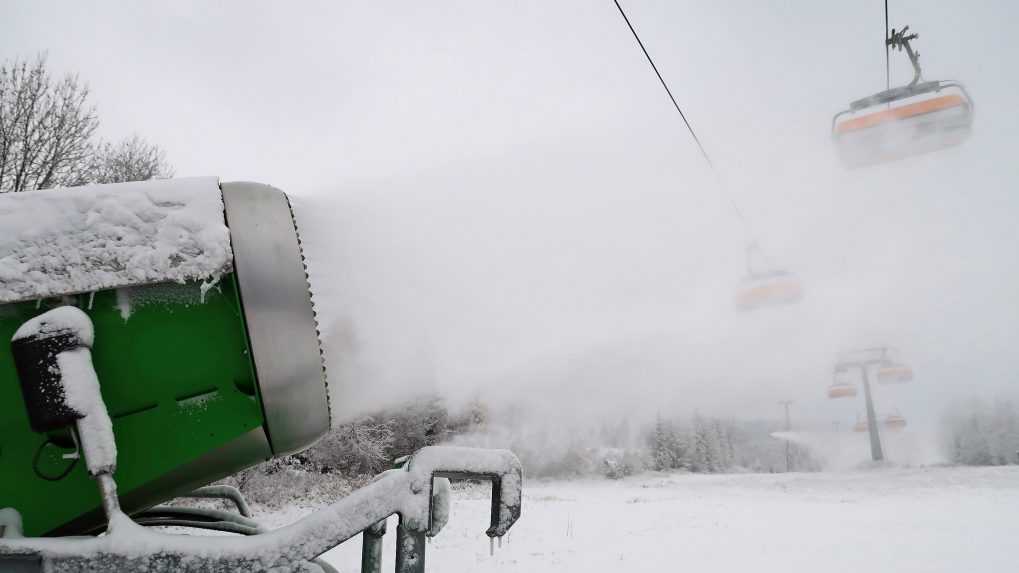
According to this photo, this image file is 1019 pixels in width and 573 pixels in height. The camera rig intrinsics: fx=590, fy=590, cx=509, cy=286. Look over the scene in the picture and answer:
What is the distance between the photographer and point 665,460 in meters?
45.9

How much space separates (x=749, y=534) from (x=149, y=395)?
A: 10381 mm

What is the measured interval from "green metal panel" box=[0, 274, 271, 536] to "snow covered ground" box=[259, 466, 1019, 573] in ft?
21.0

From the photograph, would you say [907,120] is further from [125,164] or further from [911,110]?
[125,164]

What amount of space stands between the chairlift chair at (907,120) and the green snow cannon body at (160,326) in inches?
323

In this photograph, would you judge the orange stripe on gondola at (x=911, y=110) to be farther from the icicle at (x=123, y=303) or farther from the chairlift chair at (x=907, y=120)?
the icicle at (x=123, y=303)

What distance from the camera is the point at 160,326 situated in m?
1.41

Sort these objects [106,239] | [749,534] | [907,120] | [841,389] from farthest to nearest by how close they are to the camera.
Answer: [841,389] → [749,534] → [907,120] → [106,239]

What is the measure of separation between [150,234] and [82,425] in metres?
0.44

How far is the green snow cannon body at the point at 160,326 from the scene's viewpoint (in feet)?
4.35

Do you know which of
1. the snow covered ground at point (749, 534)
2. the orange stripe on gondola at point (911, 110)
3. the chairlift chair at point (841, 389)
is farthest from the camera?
the chairlift chair at point (841, 389)

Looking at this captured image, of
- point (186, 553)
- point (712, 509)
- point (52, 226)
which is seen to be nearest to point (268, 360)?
point (186, 553)

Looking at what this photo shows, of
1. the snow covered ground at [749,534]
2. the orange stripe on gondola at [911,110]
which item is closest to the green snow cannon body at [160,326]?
the snow covered ground at [749,534]

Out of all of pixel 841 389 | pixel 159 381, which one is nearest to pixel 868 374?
pixel 841 389

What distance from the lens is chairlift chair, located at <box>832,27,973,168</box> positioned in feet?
23.7
